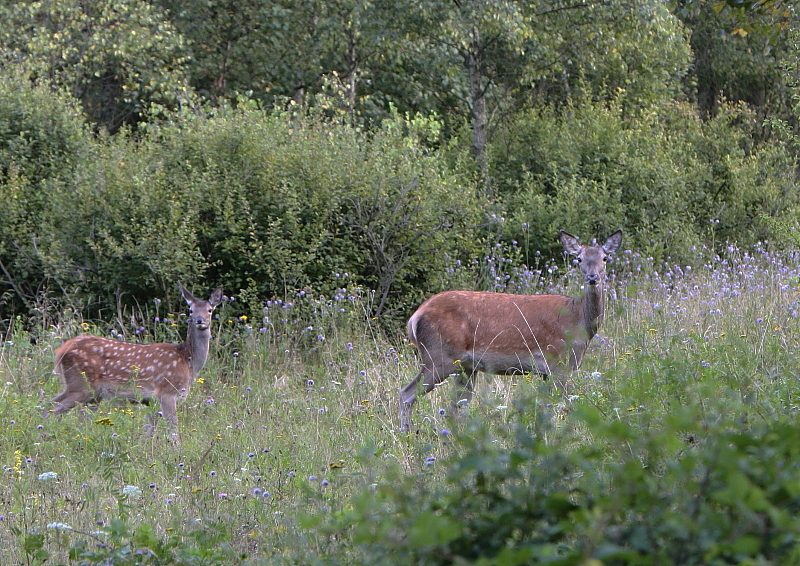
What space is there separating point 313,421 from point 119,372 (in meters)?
2.31

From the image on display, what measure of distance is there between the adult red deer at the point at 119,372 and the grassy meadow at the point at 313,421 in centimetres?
17

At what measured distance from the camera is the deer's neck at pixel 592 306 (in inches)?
322

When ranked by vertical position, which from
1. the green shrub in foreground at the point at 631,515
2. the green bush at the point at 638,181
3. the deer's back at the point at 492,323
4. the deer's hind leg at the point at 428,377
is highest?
the green shrub in foreground at the point at 631,515

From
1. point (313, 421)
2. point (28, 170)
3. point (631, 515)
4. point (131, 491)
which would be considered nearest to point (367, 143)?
point (28, 170)

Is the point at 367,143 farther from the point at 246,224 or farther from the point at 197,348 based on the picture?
the point at 197,348

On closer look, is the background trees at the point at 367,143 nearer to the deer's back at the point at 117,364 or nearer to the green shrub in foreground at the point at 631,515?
the deer's back at the point at 117,364

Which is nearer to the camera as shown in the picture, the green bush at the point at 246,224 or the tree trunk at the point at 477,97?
the green bush at the point at 246,224

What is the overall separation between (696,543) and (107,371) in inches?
274

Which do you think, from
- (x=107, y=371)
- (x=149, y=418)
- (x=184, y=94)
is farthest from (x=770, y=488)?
(x=184, y=94)

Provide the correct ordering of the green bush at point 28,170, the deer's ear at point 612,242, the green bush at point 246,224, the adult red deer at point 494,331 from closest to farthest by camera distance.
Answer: the adult red deer at point 494,331 → the deer's ear at point 612,242 → the green bush at point 246,224 → the green bush at point 28,170

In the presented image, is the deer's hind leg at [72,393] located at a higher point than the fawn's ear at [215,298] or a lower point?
lower

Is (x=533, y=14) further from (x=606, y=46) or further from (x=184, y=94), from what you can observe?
(x=184, y=94)

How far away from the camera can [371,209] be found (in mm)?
11859

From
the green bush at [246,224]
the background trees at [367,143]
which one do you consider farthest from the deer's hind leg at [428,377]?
the background trees at [367,143]
